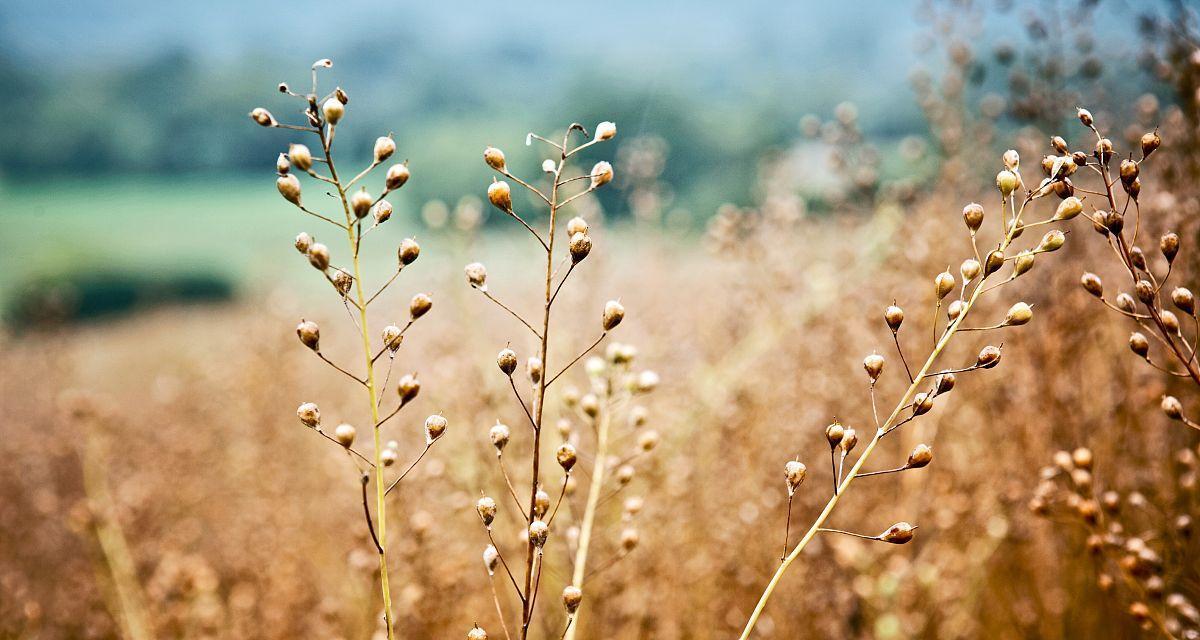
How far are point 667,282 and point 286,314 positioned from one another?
153 centimetres

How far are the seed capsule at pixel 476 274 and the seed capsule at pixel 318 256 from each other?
117 millimetres

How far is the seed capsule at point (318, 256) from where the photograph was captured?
0.60 m

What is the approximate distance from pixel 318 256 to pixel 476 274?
133mm

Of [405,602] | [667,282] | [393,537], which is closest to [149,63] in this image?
[667,282]

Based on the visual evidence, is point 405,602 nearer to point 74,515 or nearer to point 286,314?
point 74,515

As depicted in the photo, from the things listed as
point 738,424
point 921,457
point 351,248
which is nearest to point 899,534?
point 921,457

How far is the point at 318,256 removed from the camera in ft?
1.99

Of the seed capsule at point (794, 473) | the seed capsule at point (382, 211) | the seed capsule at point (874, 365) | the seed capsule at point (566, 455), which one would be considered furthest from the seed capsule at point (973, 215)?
the seed capsule at point (382, 211)

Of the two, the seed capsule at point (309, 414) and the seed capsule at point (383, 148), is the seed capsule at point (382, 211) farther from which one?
the seed capsule at point (309, 414)

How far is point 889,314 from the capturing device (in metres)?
0.68

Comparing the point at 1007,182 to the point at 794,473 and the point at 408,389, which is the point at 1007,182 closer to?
the point at 794,473

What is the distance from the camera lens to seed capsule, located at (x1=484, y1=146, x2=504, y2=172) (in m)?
0.66

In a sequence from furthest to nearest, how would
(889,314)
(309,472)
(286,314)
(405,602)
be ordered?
(286,314) < (309,472) < (405,602) < (889,314)

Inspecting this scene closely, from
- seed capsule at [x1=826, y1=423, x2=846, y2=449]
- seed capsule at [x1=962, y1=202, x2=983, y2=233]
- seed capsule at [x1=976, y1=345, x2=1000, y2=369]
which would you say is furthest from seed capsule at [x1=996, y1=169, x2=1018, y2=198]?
seed capsule at [x1=826, y1=423, x2=846, y2=449]
